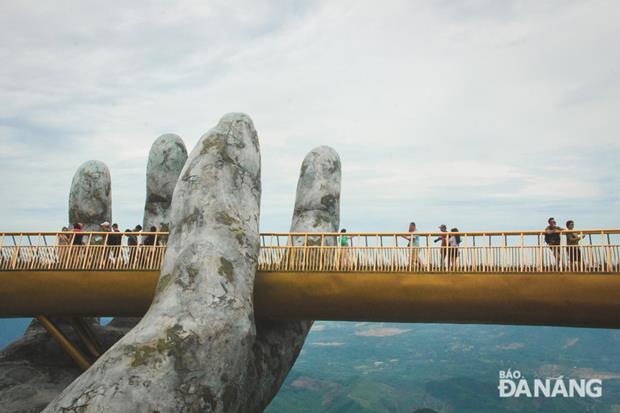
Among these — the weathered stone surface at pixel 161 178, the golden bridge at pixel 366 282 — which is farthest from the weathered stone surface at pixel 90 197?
the golden bridge at pixel 366 282

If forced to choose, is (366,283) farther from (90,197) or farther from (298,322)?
(90,197)

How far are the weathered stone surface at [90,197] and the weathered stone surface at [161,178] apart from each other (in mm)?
2404

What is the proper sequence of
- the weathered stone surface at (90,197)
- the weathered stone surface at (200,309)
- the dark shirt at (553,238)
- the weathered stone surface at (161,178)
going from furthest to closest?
the weathered stone surface at (161,178) → the weathered stone surface at (90,197) → the dark shirt at (553,238) → the weathered stone surface at (200,309)

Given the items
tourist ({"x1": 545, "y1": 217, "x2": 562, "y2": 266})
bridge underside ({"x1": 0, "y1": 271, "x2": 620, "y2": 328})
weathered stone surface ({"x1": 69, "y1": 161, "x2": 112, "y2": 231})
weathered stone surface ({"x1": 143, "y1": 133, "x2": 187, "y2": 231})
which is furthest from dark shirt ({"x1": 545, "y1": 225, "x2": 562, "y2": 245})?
weathered stone surface ({"x1": 69, "y1": 161, "x2": 112, "y2": 231})

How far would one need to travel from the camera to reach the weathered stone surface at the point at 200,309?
495 inches

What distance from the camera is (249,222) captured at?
693 inches

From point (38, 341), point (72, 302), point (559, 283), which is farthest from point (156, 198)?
point (559, 283)

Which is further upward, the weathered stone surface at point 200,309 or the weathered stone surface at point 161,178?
the weathered stone surface at point 161,178

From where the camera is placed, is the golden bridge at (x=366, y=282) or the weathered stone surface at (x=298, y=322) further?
the weathered stone surface at (x=298, y=322)

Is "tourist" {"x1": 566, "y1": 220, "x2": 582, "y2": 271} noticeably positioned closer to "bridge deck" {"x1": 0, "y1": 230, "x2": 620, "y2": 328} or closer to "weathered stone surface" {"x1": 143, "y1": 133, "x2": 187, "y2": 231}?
"bridge deck" {"x1": 0, "y1": 230, "x2": 620, "y2": 328}

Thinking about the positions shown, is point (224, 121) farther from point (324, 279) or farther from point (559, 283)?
point (559, 283)

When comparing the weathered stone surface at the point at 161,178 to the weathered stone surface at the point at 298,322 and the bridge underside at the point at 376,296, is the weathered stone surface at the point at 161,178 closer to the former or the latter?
the weathered stone surface at the point at 298,322

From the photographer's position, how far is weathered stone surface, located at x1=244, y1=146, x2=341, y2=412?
21375 mm

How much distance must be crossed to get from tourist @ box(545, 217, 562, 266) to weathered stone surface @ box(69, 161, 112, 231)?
23.5 metres
